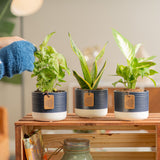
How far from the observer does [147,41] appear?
12.5 feet

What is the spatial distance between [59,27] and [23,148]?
2717 millimetres

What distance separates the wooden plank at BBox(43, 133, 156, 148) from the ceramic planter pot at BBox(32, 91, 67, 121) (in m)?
0.25

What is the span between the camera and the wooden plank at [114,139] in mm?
1600

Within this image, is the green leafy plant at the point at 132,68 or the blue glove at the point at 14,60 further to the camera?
the green leafy plant at the point at 132,68

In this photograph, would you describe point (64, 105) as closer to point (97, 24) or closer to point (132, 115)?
point (132, 115)

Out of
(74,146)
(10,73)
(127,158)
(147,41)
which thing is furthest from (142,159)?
(147,41)

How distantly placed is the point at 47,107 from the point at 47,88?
0.10 m

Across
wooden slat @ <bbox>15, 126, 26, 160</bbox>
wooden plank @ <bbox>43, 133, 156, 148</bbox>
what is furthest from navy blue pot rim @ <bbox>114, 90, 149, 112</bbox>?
wooden slat @ <bbox>15, 126, 26, 160</bbox>

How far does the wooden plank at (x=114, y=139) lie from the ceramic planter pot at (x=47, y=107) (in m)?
0.25

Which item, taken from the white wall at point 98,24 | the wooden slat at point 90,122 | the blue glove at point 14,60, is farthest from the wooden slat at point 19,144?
the white wall at point 98,24

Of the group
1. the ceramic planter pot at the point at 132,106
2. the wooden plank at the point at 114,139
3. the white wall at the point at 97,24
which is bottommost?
the wooden plank at the point at 114,139

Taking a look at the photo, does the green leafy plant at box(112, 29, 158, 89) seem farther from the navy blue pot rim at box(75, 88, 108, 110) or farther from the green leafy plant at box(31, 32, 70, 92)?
the green leafy plant at box(31, 32, 70, 92)

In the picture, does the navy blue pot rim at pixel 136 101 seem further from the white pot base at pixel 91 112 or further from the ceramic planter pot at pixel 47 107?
the ceramic planter pot at pixel 47 107

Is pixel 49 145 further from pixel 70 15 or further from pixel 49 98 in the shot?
pixel 70 15
